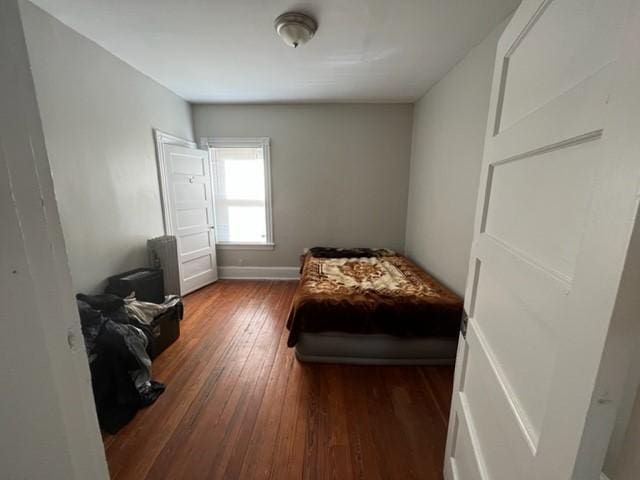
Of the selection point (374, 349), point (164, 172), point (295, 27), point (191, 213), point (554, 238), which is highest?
point (295, 27)

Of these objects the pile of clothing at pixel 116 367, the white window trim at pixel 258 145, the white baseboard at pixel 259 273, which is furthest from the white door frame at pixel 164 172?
the pile of clothing at pixel 116 367

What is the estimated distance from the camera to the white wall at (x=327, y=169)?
3.50 metres

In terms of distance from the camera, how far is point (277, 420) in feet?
5.09

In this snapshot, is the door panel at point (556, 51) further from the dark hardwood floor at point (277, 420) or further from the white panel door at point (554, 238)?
the dark hardwood floor at point (277, 420)

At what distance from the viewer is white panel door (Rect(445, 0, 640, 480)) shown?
1.18 ft

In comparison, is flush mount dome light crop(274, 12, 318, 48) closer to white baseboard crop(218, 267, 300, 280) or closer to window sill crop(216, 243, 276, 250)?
window sill crop(216, 243, 276, 250)

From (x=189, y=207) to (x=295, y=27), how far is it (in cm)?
242

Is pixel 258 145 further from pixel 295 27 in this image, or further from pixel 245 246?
pixel 295 27

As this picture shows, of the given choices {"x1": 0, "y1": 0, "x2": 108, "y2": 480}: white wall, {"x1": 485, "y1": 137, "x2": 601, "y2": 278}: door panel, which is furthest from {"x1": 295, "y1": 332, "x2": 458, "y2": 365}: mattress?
{"x1": 0, "y1": 0, "x2": 108, "y2": 480}: white wall

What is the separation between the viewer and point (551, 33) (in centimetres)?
58

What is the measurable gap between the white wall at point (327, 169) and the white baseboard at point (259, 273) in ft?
0.26

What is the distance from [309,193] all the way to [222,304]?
1.91 metres

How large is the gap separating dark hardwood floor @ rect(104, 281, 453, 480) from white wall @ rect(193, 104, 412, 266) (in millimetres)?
1847

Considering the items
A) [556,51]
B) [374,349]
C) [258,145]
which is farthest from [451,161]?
[258,145]
